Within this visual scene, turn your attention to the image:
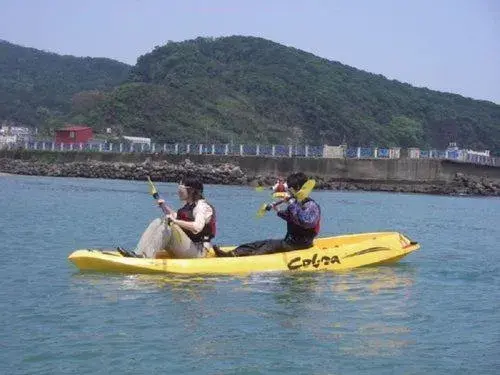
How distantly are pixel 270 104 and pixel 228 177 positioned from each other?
6352 centimetres

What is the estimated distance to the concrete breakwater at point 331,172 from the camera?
56375 mm

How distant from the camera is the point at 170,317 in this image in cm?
1009

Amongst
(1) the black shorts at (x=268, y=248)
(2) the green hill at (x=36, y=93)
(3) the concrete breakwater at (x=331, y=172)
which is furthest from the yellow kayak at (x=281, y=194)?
(2) the green hill at (x=36, y=93)

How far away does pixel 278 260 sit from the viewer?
45.0 feet

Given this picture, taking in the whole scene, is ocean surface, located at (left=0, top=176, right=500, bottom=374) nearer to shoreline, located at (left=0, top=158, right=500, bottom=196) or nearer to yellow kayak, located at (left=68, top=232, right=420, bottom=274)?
yellow kayak, located at (left=68, top=232, right=420, bottom=274)

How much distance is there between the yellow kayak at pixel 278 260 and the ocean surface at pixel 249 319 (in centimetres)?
21

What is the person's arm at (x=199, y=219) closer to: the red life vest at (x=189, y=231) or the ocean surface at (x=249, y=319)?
the red life vest at (x=189, y=231)

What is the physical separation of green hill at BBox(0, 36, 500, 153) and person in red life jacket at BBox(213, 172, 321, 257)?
79898mm

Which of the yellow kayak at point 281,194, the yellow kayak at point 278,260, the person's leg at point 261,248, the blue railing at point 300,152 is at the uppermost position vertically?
the blue railing at point 300,152

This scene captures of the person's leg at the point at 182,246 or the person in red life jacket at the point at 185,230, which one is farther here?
the person's leg at the point at 182,246

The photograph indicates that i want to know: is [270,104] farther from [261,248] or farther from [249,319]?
[249,319]

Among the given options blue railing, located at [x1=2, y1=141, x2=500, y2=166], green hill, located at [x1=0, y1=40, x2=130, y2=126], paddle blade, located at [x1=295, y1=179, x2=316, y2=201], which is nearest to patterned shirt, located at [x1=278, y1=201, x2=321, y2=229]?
paddle blade, located at [x1=295, y1=179, x2=316, y2=201]

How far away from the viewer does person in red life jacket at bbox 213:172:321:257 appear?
13.9 meters

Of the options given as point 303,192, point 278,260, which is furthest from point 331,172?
point 278,260
